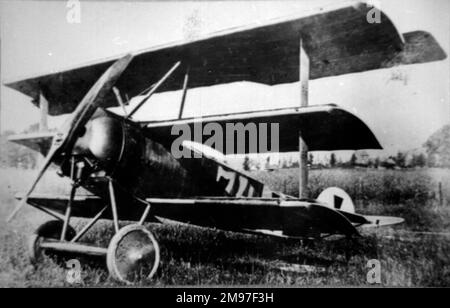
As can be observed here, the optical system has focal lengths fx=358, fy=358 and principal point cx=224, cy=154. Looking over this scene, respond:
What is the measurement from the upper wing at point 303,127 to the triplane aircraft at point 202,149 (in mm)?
12

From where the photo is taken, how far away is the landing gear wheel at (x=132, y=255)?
10.8 ft

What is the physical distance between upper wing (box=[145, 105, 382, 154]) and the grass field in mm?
1481

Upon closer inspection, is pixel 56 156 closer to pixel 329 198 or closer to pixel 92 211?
pixel 92 211

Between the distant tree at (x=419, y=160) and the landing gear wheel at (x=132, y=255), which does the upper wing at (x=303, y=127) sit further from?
the distant tree at (x=419, y=160)

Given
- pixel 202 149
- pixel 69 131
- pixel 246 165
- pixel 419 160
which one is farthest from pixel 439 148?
pixel 69 131

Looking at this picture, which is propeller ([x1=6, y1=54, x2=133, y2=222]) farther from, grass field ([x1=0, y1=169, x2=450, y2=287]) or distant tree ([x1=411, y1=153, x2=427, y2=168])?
distant tree ([x1=411, y1=153, x2=427, y2=168])

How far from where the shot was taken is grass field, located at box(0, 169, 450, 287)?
4.01 metres

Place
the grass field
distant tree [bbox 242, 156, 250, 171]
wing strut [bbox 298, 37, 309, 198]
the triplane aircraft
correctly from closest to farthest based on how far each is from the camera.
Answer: the triplane aircraft
wing strut [bbox 298, 37, 309, 198]
the grass field
distant tree [bbox 242, 156, 250, 171]

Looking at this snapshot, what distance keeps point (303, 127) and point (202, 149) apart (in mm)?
1455

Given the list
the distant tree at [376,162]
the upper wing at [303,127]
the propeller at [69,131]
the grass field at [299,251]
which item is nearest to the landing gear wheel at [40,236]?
the grass field at [299,251]

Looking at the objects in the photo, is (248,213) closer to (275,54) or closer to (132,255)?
(132,255)

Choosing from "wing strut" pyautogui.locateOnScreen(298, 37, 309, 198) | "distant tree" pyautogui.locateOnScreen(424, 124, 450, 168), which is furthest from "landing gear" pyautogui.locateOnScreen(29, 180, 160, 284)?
"distant tree" pyautogui.locateOnScreen(424, 124, 450, 168)
